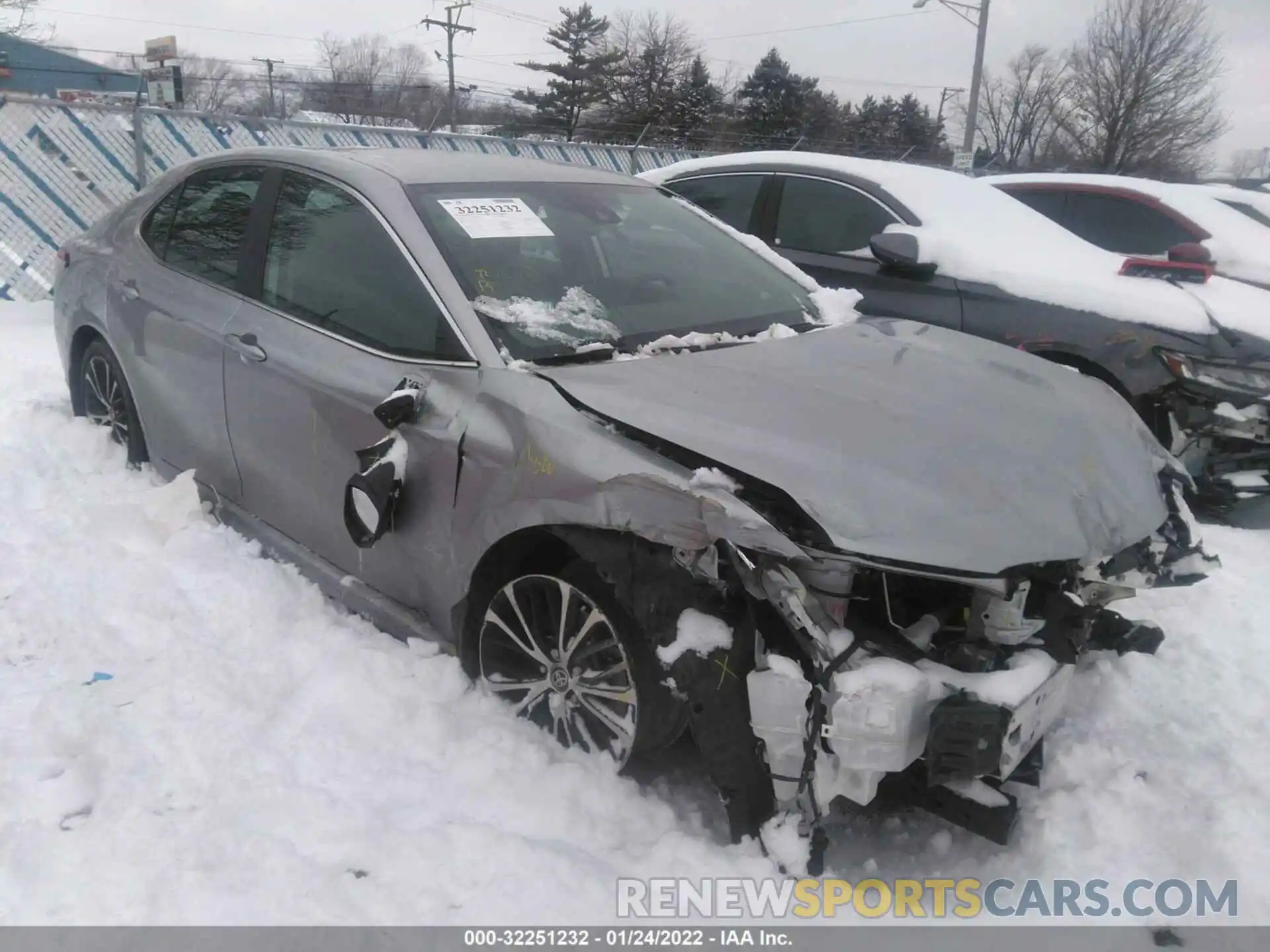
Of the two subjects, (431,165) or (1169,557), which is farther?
(431,165)

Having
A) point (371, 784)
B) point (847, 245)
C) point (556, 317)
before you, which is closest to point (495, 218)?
point (556, 317)

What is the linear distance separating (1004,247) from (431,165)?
10.9 feet

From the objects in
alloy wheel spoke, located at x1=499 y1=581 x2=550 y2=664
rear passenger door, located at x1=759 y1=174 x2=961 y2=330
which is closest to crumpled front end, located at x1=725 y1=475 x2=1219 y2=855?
alloy wheel spoke, located at x1=499 y1=581 x2=550 y2=664

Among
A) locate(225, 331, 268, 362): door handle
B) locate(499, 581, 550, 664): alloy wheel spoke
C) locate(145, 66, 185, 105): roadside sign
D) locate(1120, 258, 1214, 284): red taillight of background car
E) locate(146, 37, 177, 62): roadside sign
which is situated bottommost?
locate(499, 581, 550, 664): alloy wheel spoke

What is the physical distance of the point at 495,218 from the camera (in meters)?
3.09

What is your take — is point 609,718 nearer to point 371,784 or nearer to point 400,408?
point 371,784

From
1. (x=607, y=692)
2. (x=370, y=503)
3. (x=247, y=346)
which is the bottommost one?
(x=607, y=692)

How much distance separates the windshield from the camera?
2844mm

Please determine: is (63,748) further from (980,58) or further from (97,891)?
(980,58)

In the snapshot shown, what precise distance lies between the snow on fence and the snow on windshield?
6.18 meters

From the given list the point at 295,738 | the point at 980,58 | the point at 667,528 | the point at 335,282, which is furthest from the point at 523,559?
the point at 980,58

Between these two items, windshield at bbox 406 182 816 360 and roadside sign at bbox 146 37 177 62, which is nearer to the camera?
windshield at bbox 406 182 816 360

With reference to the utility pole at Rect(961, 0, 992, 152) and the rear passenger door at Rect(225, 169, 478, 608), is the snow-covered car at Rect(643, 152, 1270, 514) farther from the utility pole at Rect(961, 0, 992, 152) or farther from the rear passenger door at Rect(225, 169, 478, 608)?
the utility pole at Rect(961, 0, 992, 152)

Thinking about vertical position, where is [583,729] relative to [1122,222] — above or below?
below
